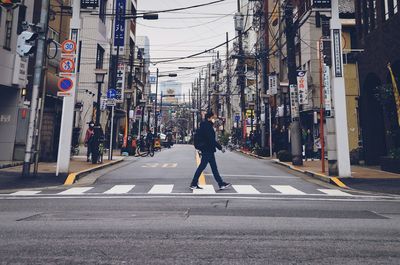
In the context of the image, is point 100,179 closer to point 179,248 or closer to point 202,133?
point 202,133

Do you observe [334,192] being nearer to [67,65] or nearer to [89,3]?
[67,65]

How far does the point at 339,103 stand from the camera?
1155 centimetres

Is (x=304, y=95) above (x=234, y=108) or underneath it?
underneath

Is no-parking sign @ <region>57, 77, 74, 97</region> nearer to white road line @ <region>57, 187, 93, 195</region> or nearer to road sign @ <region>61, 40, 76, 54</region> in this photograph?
road sign @ <region>61, 40, 76, 54</region>

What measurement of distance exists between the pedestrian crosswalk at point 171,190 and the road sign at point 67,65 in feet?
15.3

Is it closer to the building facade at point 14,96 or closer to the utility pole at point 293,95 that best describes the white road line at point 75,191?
the building facade at point 14,96

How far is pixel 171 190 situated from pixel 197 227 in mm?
4081

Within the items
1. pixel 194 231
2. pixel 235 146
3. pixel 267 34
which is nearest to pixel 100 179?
pixel 194 231

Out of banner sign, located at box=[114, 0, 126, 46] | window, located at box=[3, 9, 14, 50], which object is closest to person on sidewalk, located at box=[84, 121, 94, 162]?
window, located at box=[3, 9, 14, 50]

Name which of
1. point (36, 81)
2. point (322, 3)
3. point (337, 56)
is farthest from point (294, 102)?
point (36, 81)

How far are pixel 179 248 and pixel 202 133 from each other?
5.42 meters

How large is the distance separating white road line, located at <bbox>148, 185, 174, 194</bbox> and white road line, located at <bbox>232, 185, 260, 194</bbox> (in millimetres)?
1853

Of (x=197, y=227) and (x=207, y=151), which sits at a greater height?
(x=207, y=151)

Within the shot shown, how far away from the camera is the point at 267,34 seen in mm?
37062
